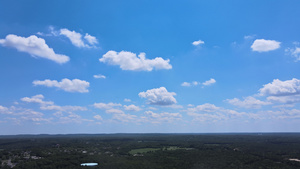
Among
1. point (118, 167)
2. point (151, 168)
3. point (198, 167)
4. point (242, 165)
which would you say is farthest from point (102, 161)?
point (242, 165)

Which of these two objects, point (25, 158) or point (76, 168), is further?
point (25, 158)

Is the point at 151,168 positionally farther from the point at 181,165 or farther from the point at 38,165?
the point at 38,165

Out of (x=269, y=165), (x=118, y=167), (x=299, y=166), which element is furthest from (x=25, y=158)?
(x=299, y=166)

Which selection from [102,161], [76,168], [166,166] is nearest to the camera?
[76,168]

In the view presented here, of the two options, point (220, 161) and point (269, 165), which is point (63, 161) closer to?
point (220, 161)

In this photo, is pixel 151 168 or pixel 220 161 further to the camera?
pixel 220 161

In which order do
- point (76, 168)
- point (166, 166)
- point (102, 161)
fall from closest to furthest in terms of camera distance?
point (76, 168)
point (166, 166)
point (102, 161)

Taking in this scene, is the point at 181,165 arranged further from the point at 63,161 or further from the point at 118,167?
the point at 63,161

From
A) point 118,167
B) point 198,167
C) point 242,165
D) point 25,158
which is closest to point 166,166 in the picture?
point 198,167
